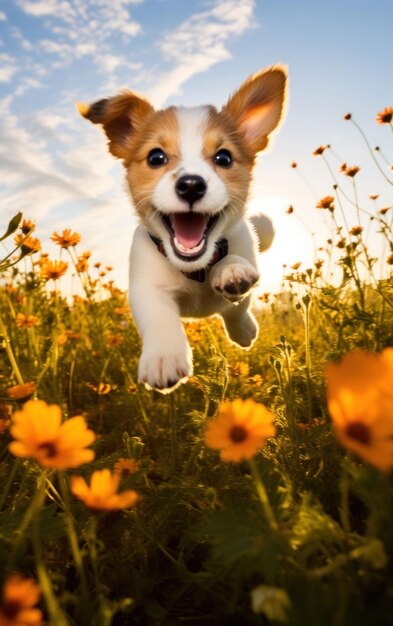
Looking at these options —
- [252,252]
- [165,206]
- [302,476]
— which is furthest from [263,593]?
[252,252]

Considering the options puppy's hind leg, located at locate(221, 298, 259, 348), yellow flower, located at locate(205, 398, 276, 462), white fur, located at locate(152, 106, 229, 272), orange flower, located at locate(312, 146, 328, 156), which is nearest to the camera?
yellow flower, located at locate(205, 398, 276, 462)

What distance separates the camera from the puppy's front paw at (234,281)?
158cm

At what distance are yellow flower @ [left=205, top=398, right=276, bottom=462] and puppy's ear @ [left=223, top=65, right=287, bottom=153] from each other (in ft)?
6.07

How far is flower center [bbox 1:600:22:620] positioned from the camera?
1.98 ft

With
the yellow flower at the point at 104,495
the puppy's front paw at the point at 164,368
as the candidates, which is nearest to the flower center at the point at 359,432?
the yellow flower at the point at 104,495

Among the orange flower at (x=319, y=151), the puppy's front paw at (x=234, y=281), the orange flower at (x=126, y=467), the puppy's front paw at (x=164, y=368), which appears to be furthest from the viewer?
the orange flower at (x=319, y=151)

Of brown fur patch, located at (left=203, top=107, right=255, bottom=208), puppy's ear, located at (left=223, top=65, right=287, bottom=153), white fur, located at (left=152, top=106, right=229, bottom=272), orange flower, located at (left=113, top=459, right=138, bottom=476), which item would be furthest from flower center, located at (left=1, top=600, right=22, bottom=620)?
puppy's ear, located at (left=223, top=65, right=287, bottom=153)

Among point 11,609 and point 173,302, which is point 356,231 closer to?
point 173,302

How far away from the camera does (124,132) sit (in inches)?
92.9

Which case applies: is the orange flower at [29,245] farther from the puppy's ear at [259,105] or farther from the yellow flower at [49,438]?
the puppy's ear at [259,105]

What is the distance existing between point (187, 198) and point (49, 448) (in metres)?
1.26

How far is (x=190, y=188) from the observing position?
5.72 feet

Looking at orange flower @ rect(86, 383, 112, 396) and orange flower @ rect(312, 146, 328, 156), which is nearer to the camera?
orange flower @ rect(86, 383, 112, 396)

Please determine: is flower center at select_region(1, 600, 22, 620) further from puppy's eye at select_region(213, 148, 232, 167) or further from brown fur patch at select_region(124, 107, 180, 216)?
puppy's eye at select_region(213, 148, 232, 167)
